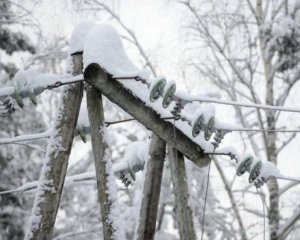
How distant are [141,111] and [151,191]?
65 centimetres

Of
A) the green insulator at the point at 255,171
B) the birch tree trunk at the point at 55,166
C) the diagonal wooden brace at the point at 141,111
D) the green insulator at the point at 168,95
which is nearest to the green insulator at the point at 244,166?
the green insulator at the point at 255,171

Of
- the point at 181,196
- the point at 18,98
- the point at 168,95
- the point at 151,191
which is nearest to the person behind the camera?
the point at 168,95

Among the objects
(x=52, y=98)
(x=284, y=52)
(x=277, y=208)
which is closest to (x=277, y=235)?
(x=277, y=208)

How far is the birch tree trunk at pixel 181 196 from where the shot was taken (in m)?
3.40

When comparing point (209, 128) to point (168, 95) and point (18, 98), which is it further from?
point (18, 98)

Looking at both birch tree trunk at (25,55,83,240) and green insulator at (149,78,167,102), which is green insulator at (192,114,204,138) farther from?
birch tree trunk at (25,55,83,240)

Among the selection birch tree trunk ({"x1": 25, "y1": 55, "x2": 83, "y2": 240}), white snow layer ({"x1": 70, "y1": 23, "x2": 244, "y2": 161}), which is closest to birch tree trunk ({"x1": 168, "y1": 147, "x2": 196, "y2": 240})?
white snow layer ({"x1": 70, "y1": 23, "x2": 244, "y2": 161})

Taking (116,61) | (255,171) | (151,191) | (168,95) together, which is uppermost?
(116,61)

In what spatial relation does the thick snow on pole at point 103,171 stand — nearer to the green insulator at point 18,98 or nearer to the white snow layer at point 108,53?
the white snow layer at point 108,53

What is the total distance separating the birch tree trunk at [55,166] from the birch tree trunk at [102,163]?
0.11 meters

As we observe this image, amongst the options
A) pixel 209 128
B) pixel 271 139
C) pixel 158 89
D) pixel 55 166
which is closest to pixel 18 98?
pixel 55 166

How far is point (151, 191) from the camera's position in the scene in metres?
3.56

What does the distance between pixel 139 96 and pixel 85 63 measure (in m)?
0.45

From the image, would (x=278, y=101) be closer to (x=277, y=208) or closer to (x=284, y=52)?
(x=284, y=52)
